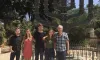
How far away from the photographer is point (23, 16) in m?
28.4

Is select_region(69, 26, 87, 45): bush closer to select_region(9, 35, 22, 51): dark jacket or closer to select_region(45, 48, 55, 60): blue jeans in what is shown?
select_region(45, 48, 55, 60): blue jeans

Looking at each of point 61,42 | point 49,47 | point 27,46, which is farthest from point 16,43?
point 61,42

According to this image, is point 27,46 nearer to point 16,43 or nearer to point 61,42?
point 16,43

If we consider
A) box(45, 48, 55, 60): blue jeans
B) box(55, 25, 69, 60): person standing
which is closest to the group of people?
box(45, 48, 55, 60): blue jeans

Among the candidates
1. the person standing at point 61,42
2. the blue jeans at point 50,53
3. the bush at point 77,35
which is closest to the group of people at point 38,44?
the blue jeans at point 50,53

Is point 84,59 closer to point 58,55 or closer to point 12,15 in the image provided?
point 58,55

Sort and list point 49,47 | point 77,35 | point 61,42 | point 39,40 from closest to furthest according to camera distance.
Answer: point 61,42 < point 49,47 < point 39,40 < point 77,35

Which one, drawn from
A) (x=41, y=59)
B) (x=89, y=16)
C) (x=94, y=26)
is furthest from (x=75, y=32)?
(x=41, y=59)

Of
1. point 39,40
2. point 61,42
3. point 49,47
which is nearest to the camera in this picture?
point 61,42

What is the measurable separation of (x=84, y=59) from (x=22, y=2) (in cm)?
1631

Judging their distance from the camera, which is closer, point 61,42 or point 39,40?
point 61,42

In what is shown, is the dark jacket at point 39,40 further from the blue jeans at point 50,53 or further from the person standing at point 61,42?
the person standing at point 61,42

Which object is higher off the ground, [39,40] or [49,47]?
[39,40]

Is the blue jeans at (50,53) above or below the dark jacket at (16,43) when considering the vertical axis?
below
